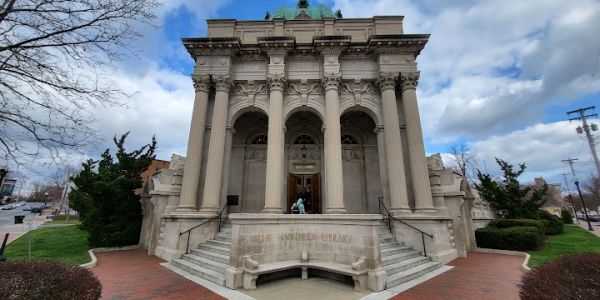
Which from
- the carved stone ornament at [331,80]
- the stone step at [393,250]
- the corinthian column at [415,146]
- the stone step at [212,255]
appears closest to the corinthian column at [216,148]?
the stone step at [212,255]

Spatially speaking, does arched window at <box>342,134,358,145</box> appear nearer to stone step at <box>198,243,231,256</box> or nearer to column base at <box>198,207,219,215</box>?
column base at <box>198,207,219,215</box>

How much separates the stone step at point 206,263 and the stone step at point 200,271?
0.52ft

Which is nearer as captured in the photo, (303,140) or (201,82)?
(201,82)

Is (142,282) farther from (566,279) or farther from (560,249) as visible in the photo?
(560,249)

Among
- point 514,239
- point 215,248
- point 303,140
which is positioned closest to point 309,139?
point 303,140

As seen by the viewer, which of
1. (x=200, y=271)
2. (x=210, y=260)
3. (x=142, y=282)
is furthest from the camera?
(x=210, y=260)

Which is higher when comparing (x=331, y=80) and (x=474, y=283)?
(x=331, y=80)

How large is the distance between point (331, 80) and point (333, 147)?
419 centimetres

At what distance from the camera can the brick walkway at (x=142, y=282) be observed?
6.49 m

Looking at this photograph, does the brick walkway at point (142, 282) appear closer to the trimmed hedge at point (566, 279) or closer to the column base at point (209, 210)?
the column base at point (209, 210)

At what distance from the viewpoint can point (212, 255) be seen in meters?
9.74

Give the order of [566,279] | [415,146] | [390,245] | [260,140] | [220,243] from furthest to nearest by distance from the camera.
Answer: [260,140] → [415,146] → [220,243] → [390,245] → [566,279]

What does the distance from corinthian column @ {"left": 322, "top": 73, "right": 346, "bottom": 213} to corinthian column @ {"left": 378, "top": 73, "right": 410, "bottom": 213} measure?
2.66 m

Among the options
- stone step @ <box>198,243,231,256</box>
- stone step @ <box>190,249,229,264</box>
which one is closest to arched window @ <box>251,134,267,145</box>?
stone step @ <box>198,243,231,256</box>
